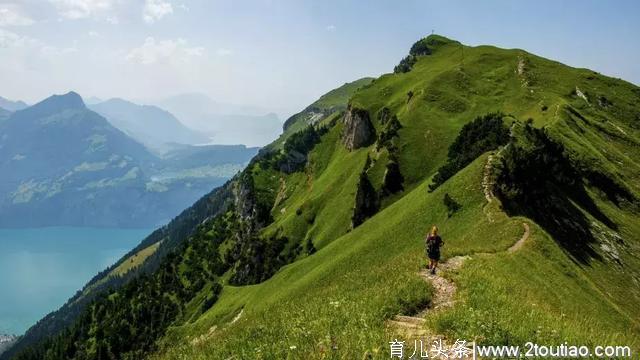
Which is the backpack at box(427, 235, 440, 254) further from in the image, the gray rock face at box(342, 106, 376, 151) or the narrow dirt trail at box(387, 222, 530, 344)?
the gray rock face at box(342, 106, 376, 151)

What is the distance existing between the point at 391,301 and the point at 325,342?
5.80 metres

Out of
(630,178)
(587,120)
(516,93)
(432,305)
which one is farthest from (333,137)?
(432,305)

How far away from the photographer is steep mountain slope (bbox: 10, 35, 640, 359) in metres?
16.4

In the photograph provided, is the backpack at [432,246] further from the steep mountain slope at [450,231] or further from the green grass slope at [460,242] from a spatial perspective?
the green grass slope at [460,242]

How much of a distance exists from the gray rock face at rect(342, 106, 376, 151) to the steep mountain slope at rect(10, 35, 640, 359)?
68cm

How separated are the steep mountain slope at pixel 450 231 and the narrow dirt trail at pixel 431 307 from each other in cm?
26

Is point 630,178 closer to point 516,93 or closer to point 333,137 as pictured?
point 516,93

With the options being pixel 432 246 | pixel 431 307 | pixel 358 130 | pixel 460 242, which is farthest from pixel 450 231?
pixel 358 130

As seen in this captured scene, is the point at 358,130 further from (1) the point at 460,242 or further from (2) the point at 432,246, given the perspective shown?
(2) the point at 432,246

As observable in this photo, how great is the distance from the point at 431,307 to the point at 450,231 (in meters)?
37.1

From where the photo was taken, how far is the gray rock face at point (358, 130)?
150500 mm

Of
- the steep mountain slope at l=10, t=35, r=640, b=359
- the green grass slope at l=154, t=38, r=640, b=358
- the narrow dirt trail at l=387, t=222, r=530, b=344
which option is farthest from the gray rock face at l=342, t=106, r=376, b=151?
the narrow dirt trail at l=387, t=222, r=530, b=344

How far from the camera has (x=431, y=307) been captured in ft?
64.3

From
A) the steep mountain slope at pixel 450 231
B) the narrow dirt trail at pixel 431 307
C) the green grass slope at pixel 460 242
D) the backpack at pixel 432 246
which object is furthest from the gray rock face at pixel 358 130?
the narrow dirt trail at pixel 431 307
